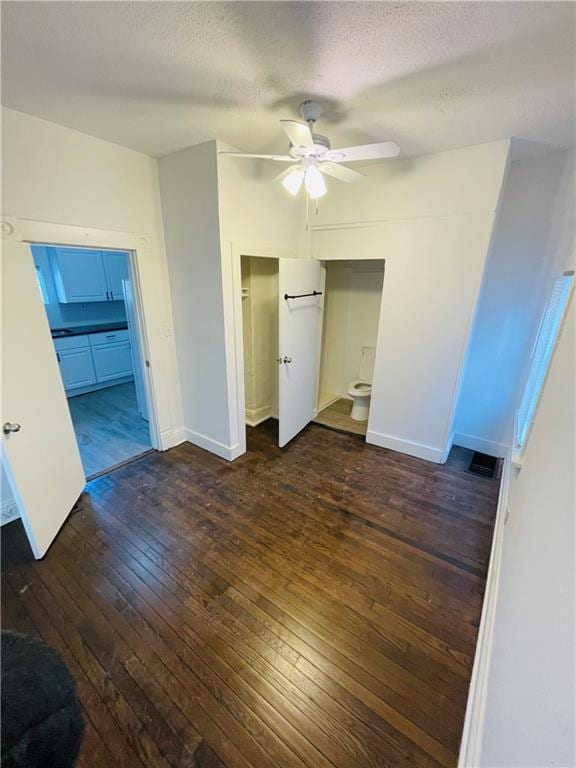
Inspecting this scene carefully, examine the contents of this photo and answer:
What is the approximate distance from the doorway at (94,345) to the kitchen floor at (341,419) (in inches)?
80.0

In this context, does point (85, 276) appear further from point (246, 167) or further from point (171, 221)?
point (246, 167)

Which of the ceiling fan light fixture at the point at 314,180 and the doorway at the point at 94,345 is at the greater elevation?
the ceiling fan light fixture at the point at 314,180

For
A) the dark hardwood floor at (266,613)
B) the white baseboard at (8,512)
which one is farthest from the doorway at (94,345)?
the dark hardwood floor at (266,613)

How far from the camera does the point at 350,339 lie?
13.7 ft

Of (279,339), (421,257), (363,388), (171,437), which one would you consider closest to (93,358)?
(171,437)

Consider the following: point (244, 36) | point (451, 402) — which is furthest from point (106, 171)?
point (451, 402)

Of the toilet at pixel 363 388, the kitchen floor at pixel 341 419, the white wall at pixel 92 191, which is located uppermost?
the white wall at pixel 92 191

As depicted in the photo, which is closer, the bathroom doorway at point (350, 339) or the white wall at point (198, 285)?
the white wall at point (198, 285)

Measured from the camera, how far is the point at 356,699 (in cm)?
136

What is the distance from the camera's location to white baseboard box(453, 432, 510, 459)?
10.2ft

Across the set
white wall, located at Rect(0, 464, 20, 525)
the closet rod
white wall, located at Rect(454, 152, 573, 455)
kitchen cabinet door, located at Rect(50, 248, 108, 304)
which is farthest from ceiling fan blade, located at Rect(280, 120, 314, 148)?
kitchen cabinet door, located at Rect(50, 248, 108, 304)

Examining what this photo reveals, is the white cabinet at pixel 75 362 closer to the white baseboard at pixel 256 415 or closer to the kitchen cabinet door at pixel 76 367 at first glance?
the kitchen cabinet door at pixel 76 367

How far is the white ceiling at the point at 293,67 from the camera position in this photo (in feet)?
3.77

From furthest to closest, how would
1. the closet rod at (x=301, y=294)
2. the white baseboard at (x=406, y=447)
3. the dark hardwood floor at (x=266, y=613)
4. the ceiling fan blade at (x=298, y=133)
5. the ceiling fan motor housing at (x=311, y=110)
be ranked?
the white baseboard at (x=406, y=447), the closet rod at (x=301, y=294), the ceiling fan motor housing at (x=311, y=110), the ceiling fan blade at (x=298, y=133), the dark hardwood floor at (x=266, y=613)
